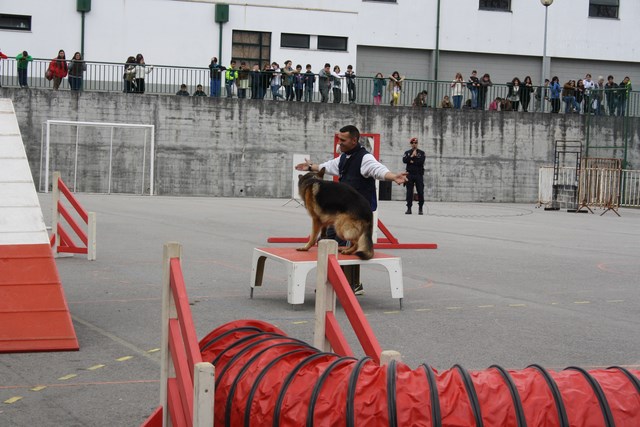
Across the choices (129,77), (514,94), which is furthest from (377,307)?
(514,94)

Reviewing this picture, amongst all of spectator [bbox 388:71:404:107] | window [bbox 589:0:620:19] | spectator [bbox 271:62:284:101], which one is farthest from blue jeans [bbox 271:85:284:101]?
window [bbox 589:0:620:19]

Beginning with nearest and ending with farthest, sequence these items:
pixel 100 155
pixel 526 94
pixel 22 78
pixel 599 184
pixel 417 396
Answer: pixel 417 396, pixel 599 184, pixel 22 78, pixel 100 155, pixel 526 94

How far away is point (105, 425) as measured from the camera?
532 centimetres

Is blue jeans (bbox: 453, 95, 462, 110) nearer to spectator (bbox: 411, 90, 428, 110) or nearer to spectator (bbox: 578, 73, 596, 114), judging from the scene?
spectator (bbox: 411, 90, 428, 110)

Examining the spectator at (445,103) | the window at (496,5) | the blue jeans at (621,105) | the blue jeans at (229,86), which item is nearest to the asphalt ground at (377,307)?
the blue jeans at (229,86)

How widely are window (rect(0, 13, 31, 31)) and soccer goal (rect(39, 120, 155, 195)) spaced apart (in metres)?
6.09

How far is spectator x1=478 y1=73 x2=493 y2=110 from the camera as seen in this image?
3851cm

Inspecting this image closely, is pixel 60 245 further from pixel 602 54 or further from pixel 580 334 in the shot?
pixel 602 54

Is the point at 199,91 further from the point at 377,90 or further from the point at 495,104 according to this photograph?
the point at 495,104

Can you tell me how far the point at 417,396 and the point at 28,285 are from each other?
14.8ft

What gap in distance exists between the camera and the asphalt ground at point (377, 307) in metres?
6.26

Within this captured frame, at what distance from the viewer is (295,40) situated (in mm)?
41875

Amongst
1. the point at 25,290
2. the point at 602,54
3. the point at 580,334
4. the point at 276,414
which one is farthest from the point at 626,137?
the point at 276,414

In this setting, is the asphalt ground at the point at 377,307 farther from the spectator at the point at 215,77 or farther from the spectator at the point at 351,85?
the spectator at the point at 351,85
